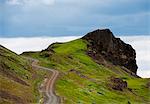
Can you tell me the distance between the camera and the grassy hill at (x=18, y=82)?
112 m

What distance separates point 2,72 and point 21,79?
13.7 meters

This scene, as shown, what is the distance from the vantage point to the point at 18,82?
140 metres

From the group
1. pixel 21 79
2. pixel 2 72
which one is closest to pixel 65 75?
pixel 21 79

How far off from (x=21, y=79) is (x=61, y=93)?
50.8 feet

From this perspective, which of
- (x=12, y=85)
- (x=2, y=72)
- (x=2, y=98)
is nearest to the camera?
(x=2, y=98)

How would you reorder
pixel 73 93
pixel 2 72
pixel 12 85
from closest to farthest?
pixel 12 85
pixel 2 72
pixel 73 93

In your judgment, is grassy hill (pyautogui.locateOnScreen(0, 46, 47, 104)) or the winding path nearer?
grassy hill (pyautogui.locateOnScreen(0, 46, 47, 104))

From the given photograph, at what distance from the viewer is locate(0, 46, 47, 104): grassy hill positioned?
112m

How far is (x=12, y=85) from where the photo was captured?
126 meters

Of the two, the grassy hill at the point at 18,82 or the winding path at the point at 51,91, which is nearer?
the grassy hill at the point at 18,82

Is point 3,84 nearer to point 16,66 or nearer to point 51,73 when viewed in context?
point 16,66

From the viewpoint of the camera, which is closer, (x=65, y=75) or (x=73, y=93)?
(x=73, y=93)

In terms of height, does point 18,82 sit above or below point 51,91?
above

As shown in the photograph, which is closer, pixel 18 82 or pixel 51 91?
pixel 18 82
